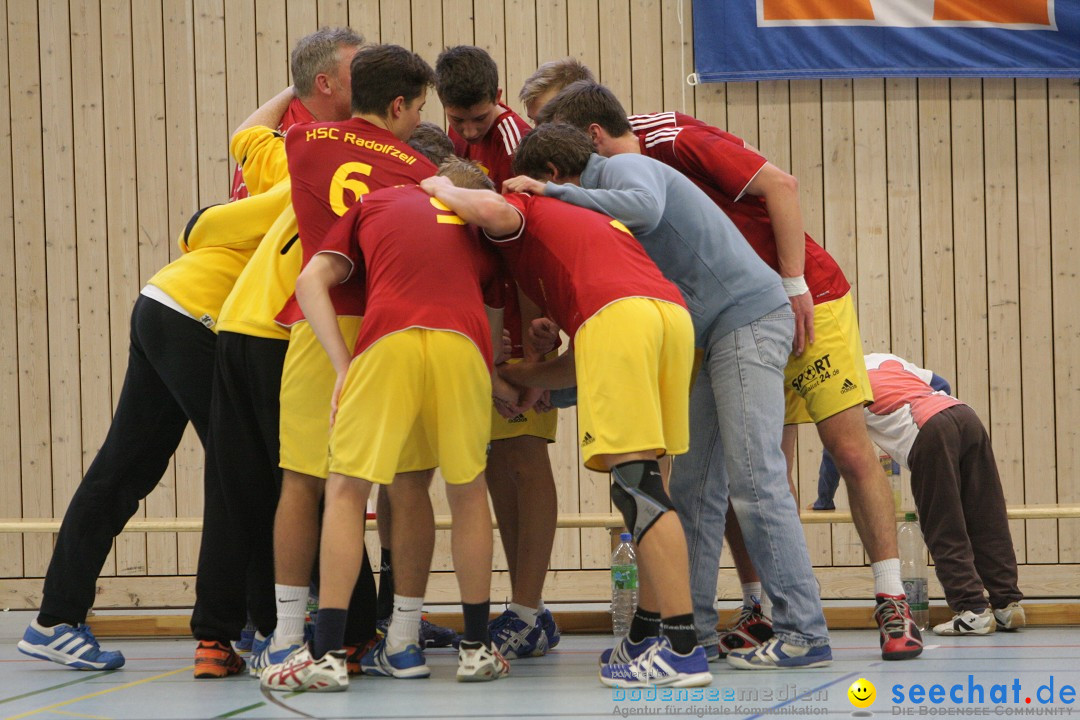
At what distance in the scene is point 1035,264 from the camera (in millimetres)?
6652

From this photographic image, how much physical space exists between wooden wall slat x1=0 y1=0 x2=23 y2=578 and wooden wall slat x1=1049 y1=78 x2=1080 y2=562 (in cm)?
650

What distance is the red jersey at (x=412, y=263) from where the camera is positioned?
3.04 m

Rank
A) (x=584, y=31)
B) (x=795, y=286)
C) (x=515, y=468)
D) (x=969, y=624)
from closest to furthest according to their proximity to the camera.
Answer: (x=795, y=286) → (x=515, y=468) → (x=969, y=624) → (x=584, y=31)

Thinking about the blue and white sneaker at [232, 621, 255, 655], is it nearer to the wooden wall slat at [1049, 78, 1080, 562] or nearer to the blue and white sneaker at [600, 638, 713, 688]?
the blue and white sneaker at [600, 638, 713, 688]

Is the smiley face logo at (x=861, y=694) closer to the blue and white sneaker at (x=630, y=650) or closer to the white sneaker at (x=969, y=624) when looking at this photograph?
the blue and white sneaker at (x=630, y=650)

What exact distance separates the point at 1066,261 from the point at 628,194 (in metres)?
4.60

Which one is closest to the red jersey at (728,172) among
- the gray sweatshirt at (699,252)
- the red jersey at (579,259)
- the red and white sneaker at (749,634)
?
the gray sweatshirt at (699,252)

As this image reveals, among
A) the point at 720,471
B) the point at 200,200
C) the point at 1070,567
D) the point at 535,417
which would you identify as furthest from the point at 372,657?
the point at 1070,567

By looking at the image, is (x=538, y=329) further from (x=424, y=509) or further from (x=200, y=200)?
(x=200, y=200)

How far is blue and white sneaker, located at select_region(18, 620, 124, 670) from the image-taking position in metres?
3.62

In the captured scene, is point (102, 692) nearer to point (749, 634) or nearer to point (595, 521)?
point (749, 634)

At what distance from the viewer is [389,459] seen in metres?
2.96

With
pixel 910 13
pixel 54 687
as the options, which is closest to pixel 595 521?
pixel 54 687

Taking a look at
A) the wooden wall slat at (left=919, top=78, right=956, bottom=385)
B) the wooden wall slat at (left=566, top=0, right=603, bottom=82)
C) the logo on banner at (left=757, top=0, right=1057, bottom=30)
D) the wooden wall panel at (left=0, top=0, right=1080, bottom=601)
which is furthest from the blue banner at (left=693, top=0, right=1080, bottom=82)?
the wooden wall slat at (left=566, top=0, right=603, bottom=82)
